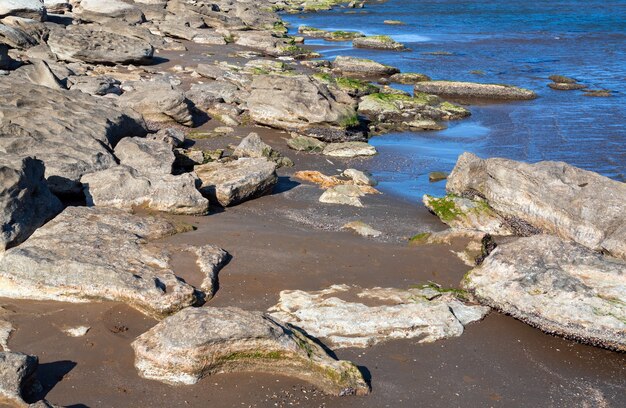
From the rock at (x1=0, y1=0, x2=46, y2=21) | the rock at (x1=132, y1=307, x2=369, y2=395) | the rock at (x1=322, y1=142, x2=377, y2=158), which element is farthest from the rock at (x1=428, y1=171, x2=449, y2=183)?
the rock at (x1=0, y1=0, x2=46, y2=21)

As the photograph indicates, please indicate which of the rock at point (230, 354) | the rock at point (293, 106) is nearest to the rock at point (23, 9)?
the rock at point (293, 106)

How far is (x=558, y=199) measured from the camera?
14266 mm

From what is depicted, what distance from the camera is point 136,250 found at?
10570mm

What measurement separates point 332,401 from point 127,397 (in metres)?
2.31

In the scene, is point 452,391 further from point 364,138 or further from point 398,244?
point 364,138

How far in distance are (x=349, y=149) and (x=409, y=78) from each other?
15.0 metres

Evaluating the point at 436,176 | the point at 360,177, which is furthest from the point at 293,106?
the point at 436,176

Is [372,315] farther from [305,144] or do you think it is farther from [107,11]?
[107,11]

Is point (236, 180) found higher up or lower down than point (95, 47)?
lower down

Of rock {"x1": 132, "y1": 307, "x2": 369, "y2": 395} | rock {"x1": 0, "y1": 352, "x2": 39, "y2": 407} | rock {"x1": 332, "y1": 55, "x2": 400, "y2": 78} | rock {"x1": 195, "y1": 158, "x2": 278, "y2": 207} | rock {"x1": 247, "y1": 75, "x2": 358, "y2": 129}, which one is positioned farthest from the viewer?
rock {"x1": 332, "y1": 55, "x2": 400, "y2": 78}

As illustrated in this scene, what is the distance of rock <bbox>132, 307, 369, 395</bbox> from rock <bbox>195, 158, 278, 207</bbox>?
6.06m

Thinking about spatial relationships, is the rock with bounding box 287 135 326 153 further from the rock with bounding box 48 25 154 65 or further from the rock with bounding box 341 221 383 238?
the rock with bounding box 48 25 154 65

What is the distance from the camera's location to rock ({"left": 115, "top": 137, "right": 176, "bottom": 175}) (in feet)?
48.4

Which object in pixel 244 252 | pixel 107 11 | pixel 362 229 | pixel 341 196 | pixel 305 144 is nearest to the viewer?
pixel 244 252
